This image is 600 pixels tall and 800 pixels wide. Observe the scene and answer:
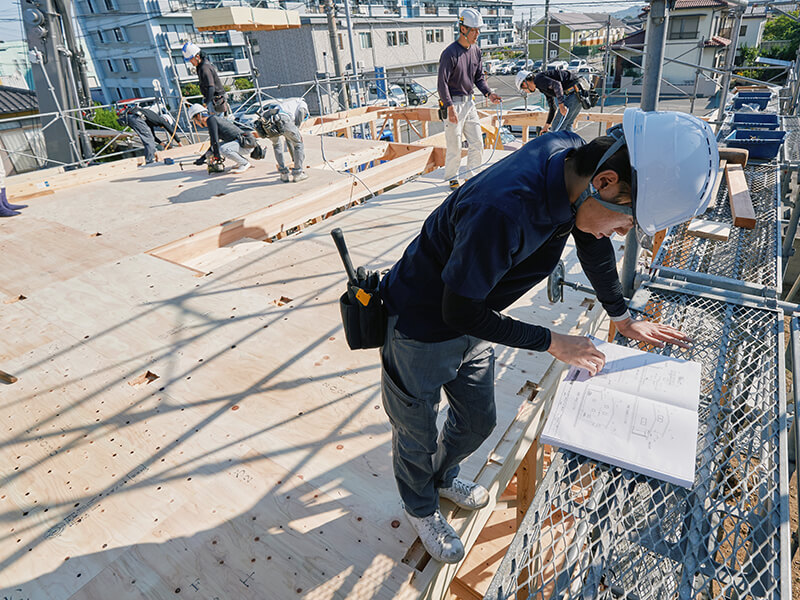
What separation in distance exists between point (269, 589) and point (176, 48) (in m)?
35.8

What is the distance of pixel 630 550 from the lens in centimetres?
121

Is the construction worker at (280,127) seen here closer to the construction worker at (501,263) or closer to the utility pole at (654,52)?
the utility pole at (654,52)

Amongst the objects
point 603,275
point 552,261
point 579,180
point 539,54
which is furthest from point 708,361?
point 539,54

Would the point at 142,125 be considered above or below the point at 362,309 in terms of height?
below

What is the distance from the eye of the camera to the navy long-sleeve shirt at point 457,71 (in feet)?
17.6

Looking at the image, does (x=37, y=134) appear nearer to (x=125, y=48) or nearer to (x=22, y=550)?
(x=22, y=550)

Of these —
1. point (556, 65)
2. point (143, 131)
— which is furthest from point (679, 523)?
point (556, 65)

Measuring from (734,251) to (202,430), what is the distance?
301cm

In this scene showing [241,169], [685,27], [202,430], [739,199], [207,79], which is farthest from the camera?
[685,27]

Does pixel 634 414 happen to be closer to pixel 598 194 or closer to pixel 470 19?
pixel 598 194

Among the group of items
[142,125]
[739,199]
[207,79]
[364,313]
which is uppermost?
[207,79]

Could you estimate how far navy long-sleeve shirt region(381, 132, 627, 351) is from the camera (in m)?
1.21

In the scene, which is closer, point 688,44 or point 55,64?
point 55,64

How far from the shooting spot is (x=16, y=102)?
14102mm
